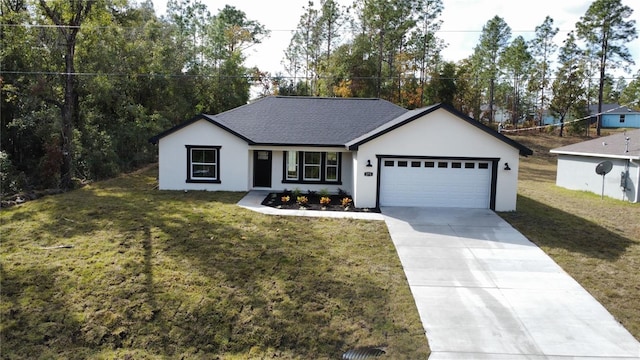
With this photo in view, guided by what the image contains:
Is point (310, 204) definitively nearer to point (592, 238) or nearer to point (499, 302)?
point (499, 302)

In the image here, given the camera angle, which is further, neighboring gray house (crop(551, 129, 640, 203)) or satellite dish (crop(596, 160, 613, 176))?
satellite dish (crop(596, 160, 613, 176))

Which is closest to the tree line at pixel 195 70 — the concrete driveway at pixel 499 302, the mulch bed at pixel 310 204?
the mulch bed at pixel 310 204

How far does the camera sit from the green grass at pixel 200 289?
682cm

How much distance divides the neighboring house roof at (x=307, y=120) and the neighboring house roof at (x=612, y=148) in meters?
9.27

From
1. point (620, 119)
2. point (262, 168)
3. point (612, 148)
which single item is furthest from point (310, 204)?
point (620, 119)

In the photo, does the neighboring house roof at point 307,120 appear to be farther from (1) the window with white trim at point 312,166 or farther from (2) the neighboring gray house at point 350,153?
(1) the window with white trim at point 312,166

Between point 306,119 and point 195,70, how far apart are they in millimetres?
19688

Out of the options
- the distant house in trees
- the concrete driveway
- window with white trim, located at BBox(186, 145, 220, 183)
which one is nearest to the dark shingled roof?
window with white trim, located at BBox(186, 145, 220, 183)

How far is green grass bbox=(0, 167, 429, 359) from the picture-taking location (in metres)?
6.82

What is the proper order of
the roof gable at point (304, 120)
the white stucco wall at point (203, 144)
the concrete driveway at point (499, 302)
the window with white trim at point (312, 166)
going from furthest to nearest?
the window with white trim at point (312, 166) < the roof gable at point (304, 120) < the white stucco wall at point (203, 144) < the concrete driveway at point (499, 302)

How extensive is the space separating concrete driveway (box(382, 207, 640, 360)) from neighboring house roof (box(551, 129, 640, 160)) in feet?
32.4

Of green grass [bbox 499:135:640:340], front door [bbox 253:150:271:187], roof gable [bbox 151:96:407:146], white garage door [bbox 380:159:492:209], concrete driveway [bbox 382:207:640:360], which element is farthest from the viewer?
front door [bbox 253:150:271:187]

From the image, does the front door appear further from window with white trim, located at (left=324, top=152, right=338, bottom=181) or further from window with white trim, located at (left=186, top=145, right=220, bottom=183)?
window with white trim, located at (left=324, top=152, right=338, bottom=181)

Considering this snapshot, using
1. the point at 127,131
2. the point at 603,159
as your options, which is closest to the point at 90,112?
the point at 127,131
